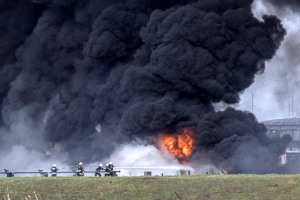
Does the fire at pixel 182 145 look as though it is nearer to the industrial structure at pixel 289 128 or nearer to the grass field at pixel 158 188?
the grass field at pixel 158 188

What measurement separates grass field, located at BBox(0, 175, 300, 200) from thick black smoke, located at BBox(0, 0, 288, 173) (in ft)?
61.5

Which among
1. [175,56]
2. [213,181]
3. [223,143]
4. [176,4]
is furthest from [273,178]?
[176,4]

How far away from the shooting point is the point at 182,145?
3017 inches

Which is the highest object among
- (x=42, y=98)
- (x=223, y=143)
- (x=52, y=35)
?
(x=52, y=35)

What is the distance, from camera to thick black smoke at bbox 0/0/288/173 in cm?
7712

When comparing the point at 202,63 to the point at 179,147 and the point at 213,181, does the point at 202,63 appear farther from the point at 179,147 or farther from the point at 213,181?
the point at 213,181

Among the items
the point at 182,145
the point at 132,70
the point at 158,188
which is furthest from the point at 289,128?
the point at 158,188

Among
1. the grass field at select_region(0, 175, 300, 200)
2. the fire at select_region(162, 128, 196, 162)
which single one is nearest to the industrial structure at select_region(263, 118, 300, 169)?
the fire at select_region(162, 128, 196, 162)

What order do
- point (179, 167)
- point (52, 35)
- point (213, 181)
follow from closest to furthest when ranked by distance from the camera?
point (213, 181) < point (179, 167) < point (52, 35)

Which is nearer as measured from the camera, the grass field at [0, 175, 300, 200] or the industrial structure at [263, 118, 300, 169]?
the grass field at [0, 175, 300, 200]

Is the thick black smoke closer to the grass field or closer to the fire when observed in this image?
the fire

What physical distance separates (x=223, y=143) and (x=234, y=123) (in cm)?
296

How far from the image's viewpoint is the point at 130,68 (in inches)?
3179

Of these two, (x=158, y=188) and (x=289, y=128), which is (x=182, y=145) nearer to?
(x=158, y=188)
